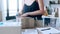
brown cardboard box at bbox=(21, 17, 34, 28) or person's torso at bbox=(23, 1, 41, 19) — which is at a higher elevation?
person's torso at bbox=(23, 1, 41, 19)

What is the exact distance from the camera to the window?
199 cm

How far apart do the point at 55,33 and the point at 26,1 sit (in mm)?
778

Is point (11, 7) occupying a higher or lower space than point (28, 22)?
higher

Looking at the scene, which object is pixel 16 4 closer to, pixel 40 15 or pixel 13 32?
pixel 40 15

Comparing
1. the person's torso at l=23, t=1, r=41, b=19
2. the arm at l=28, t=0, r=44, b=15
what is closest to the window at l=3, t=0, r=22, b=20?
the person's torso at l=23, t=1, r=41, b=19

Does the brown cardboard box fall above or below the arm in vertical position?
below

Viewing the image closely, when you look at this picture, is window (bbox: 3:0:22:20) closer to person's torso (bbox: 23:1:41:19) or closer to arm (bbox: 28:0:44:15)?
person's torso (bbox: 23:1:41:19)

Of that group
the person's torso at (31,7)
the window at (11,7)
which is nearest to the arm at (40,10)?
the person's torso at (31,7)

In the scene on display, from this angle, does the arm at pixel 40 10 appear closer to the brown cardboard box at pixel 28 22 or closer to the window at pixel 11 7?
the brown cardboard box at pixel 28 22

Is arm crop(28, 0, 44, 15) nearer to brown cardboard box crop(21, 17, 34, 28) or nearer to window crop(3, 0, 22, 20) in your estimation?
brown cardboard box crop(21, 17, 34, 28)

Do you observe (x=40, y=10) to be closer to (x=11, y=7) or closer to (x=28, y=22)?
(x=28, y=22)

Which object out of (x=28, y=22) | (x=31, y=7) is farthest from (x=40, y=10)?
(x=28, y=22)

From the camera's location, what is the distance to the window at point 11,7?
199 cm

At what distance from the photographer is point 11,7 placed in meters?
2.03
